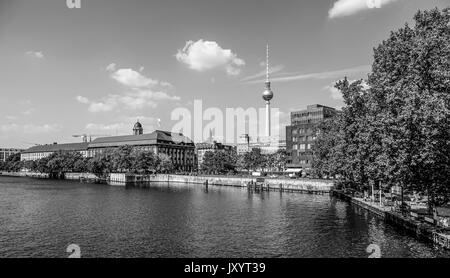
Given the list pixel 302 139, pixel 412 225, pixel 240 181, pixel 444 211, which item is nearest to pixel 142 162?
pixel 240 181

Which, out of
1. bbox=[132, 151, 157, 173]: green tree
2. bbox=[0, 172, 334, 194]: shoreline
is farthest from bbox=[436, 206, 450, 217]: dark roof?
bbox=[132, 151, 157, 173]: green tree

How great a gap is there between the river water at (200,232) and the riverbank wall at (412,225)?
1045 mm

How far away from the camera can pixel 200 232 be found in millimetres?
51156

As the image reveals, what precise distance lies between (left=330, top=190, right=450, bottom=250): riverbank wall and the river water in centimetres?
104

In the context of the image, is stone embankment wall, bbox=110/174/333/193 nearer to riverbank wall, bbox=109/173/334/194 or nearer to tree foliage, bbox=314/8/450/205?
riverbank wall, bbox=109/173/334/194

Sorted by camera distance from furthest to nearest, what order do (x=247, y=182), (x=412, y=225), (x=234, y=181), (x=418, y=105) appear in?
(x=234, y=181)
(x=247, y=182)
(x=412, y=225)
(x=418, y=105)

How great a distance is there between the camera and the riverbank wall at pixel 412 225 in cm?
4025

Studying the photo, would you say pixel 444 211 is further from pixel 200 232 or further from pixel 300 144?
pixel 300 144

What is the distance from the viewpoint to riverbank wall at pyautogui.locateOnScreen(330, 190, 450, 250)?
40250mm

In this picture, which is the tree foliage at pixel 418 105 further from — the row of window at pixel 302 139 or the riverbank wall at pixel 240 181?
the row of window at pixel 302 139

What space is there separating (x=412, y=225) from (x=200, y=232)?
27319 mm

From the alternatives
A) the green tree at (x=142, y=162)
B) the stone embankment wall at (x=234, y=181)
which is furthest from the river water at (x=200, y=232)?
the green tree at (x=142, y=162)

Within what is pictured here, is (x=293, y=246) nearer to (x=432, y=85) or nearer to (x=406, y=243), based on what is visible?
(x=406, y=243)
